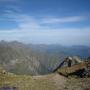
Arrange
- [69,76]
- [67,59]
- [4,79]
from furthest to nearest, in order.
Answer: [67,59], [69,76], [4,79]

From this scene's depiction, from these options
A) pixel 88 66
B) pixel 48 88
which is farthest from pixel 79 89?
pixel 88 66

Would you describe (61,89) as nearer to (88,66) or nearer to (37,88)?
(37,88)

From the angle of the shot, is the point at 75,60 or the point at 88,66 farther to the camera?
the point at 75,60

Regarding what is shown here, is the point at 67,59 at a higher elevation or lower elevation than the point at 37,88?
higher

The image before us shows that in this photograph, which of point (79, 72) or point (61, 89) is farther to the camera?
point (79, 72)

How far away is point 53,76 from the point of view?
1811 inches

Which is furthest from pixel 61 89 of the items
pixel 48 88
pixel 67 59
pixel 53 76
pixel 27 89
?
pixel 67 59

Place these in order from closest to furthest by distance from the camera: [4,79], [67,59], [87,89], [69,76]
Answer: [87,89] < [4,79] < [69,76] < [67,59]

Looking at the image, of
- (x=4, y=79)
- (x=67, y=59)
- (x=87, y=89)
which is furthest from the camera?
(x=67, y=59)

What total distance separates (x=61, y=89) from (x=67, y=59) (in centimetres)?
2593

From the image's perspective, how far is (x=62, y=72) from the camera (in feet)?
164

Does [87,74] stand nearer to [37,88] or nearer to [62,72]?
[62,72]

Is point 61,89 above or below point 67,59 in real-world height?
below

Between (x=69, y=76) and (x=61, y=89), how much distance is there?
14.1 m
